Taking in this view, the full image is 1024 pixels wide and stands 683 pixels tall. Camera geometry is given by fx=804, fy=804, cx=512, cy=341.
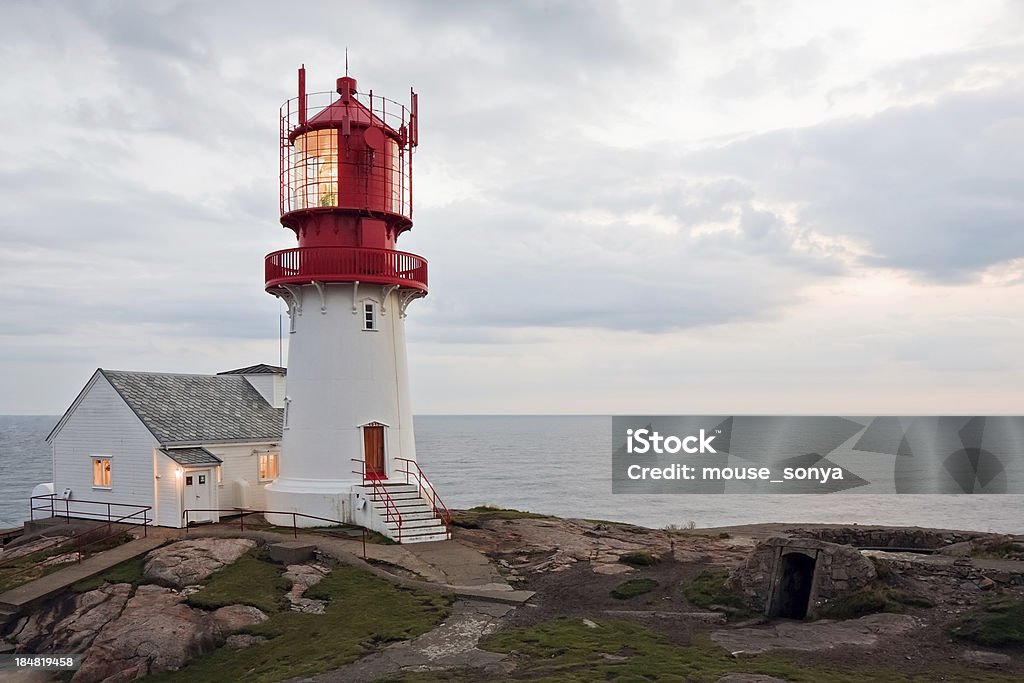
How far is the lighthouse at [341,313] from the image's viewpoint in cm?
2616

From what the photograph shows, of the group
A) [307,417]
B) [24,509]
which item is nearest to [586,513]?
[307,417]

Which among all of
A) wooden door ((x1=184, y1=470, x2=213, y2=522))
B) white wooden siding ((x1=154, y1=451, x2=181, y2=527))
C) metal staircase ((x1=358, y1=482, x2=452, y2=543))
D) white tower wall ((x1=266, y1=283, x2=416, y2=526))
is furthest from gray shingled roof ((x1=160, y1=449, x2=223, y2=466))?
metal staircase ((x1=358, y1=482, x2=452, y2=543))

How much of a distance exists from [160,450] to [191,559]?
19.2 ft

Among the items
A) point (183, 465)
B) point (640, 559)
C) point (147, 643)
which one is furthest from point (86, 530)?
point (640, 559)

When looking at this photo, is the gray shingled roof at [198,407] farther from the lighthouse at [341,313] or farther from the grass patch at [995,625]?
the grass patch at [995,625]

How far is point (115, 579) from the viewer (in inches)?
825

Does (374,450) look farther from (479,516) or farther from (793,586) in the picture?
(793,586)

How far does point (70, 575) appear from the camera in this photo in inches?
837

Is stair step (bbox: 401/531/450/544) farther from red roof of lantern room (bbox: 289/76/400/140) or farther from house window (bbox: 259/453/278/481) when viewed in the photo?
red roof of lantern room (bbox: 289/76/400/140)

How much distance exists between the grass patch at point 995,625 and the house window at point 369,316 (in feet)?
61.1

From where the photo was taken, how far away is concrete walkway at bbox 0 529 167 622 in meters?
19.9

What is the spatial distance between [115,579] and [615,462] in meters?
103

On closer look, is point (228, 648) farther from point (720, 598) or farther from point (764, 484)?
point (764, 484)

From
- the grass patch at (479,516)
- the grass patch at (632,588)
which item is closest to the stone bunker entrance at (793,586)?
the grass patch at (632,588)
